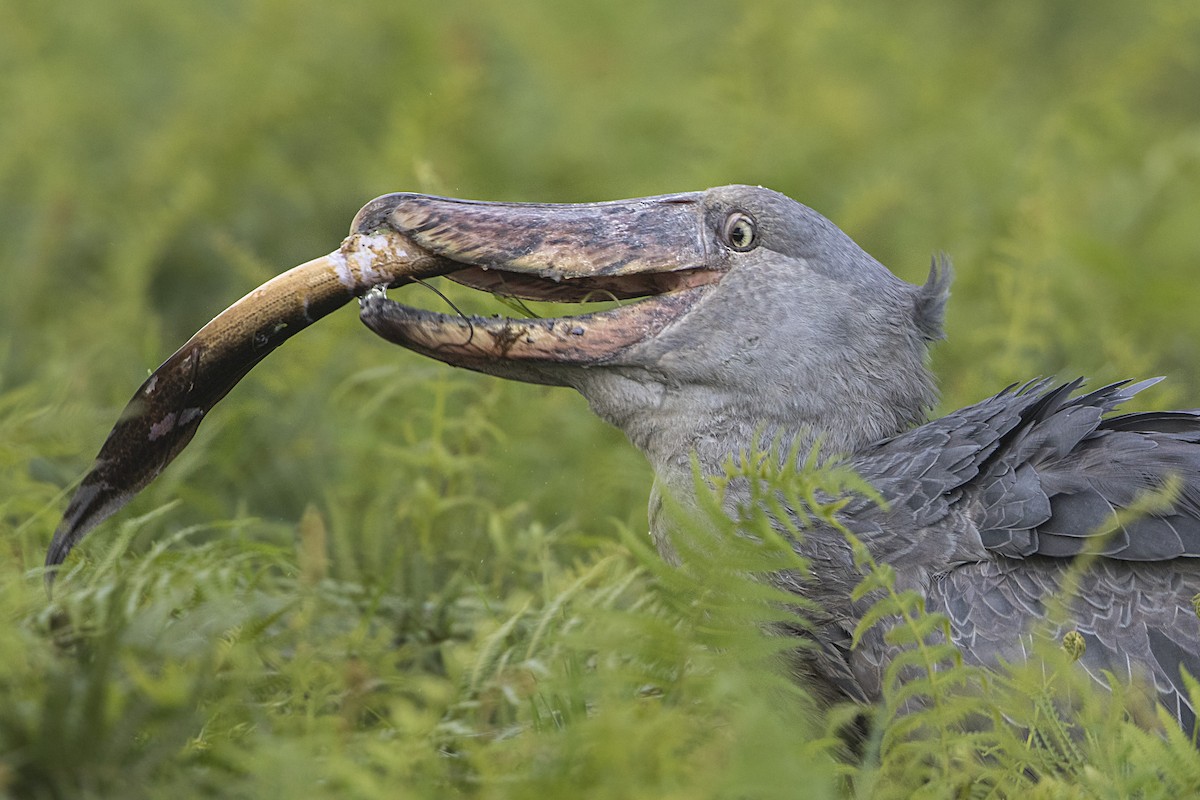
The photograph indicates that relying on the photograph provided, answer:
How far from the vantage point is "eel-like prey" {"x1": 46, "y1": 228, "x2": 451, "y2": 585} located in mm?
3943

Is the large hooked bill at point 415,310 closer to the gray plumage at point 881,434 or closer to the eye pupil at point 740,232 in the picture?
the gray plumage at point 881,434

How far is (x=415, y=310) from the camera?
12.6 ft

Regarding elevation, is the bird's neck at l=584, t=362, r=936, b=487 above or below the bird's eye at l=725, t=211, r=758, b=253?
below

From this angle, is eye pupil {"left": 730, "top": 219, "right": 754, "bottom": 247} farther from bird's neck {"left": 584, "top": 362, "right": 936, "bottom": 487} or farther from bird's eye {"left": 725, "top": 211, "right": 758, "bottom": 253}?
bird's neck {"left": 584, "top": 362, "right": 936, "bottom": 487}

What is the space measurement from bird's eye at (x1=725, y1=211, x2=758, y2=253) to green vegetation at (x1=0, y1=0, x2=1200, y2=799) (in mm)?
937

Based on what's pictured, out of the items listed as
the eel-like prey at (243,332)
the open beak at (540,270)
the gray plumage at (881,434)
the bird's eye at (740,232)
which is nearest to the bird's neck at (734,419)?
the gray plumage at (881,434)

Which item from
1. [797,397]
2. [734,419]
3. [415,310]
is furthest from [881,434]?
[415,310]

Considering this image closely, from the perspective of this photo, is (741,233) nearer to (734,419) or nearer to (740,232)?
(740,232)

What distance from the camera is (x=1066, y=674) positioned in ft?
10.3

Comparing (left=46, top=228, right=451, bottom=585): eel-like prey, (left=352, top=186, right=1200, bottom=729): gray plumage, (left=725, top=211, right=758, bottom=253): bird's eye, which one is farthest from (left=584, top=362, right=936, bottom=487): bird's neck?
(left=46, top=228, right=451, bottom=585): eel-like prey

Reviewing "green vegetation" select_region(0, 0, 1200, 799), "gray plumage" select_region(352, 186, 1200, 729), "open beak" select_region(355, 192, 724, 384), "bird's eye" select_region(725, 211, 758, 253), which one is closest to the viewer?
"green vegetation" select_region(0, 0, 1200, 799)

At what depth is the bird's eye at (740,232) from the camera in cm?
412

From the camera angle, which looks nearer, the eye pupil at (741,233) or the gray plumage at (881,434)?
the gray plumage at (881,434)

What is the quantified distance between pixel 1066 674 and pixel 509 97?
670 centimetres
